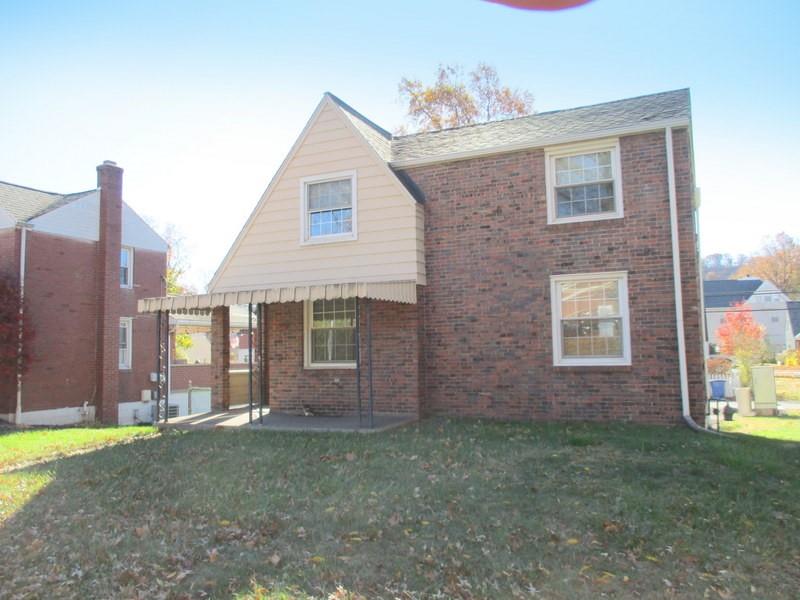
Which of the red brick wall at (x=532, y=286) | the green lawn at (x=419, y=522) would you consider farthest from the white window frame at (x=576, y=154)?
the green lawn at (x=419, y=522)

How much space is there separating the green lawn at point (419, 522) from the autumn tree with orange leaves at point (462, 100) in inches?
810

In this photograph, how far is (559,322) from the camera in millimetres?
10992

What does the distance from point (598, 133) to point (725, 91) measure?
8.21 ft

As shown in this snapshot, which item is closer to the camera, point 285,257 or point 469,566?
point 469,566

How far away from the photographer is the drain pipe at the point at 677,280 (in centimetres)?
996

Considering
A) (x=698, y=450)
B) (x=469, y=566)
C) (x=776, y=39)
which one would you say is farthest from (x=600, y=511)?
(x=776, y=39)

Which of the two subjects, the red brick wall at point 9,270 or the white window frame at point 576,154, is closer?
the white window frame at point 576,154

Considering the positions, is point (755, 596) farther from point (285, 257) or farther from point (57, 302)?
point (57, 302)

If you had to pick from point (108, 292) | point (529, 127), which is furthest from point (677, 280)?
point (108, 292)

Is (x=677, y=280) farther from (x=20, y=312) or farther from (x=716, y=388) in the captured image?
(x=20, y=312)

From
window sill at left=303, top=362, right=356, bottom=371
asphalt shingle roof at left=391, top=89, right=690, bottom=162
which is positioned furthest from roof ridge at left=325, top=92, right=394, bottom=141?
window sill at left=303, top=362, right=356, bottom=371

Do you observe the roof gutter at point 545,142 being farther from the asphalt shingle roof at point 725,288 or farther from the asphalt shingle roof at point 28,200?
the asphalt shingle roof at point 725,288

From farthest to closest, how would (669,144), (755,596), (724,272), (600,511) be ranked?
(724,272), (669,144), (600,511), (755,596)

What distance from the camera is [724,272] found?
283 feet
